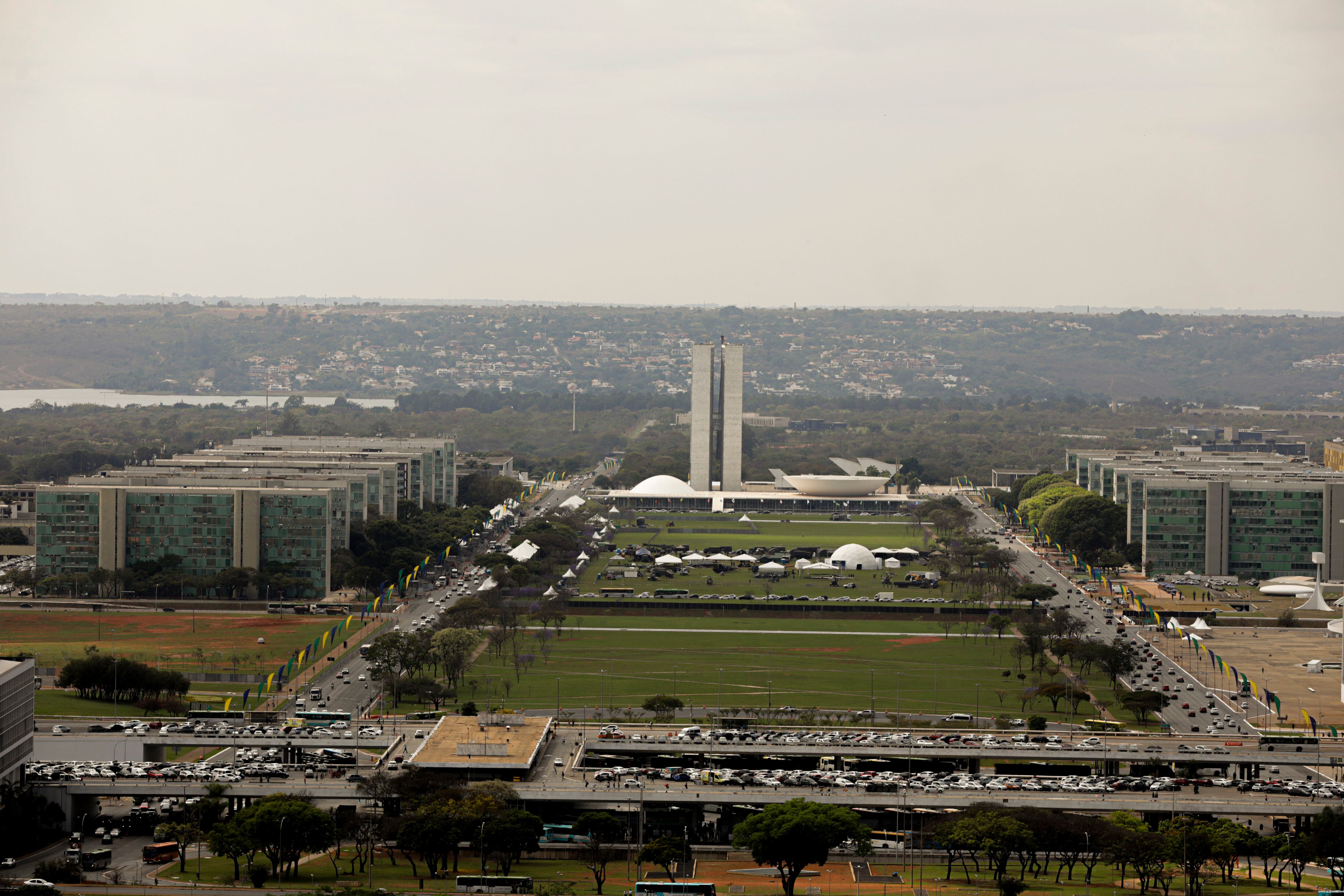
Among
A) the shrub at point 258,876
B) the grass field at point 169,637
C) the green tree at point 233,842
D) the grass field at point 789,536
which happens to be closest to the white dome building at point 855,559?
the grass field at point 789,536

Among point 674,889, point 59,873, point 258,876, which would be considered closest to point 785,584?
point 674,889

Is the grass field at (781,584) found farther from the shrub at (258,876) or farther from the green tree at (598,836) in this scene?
the shrub at (258,876)

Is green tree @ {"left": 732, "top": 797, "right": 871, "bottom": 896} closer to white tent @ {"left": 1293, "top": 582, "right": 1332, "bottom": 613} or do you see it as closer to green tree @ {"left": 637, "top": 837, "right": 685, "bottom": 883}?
green tree @ {"left": 637, "top": 837, "right": 685, "bottom": 883}

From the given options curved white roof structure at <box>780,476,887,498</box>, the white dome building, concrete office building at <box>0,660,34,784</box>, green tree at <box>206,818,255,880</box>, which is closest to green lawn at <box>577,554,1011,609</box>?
the white dome building

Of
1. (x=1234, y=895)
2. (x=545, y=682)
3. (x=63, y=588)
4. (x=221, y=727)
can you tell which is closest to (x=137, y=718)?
(x=221, y=727)

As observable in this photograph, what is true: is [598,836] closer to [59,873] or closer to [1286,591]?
[59,873]
